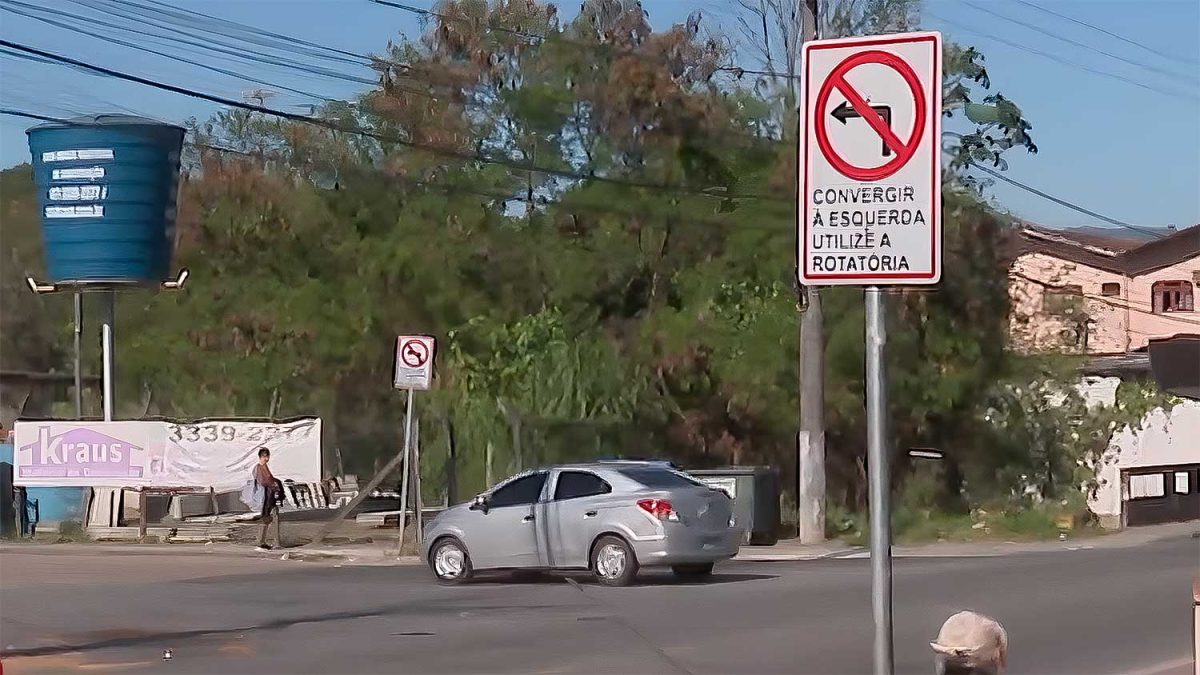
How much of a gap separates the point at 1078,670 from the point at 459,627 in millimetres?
5542

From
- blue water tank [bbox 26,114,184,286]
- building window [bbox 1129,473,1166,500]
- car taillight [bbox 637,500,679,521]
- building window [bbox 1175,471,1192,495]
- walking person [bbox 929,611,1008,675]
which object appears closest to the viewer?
walking person [bbox 929,611,1008,675]

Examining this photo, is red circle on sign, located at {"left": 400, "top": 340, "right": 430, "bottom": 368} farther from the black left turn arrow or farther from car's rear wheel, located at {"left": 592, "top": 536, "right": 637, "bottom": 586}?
the black left turn arrow

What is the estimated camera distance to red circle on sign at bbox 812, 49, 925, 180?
15.6 ft

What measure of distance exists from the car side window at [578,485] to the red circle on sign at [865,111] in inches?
617

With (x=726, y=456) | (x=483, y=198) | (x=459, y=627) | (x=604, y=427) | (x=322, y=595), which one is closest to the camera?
(x=459, y=627)

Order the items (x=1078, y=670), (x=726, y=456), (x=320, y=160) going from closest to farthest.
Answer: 1. (x=1078, y=670)
2. (x=726, y=456)
3. (x=320, y=160)

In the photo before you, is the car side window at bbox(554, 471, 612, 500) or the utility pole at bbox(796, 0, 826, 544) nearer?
the car side window at bbox(554, 471, 612, 500)

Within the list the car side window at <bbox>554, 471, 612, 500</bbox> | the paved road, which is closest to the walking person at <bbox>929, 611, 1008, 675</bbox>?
the paved road

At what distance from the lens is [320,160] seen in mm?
42844

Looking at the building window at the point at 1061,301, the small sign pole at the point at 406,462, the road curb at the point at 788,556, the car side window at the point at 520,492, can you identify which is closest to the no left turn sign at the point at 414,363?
the small sign pole at the point at 406,462

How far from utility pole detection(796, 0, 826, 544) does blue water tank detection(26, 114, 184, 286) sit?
15.7 m

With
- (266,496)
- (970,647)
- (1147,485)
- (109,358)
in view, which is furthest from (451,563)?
(1147,485)

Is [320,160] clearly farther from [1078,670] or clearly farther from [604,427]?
[1078,670]

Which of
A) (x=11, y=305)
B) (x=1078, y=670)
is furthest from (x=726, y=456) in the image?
(x=11, y=305)
